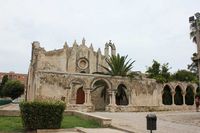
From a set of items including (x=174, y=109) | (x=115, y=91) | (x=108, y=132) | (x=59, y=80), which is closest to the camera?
(x=108, y=132)

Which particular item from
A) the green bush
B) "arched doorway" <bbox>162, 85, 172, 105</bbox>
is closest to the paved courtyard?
the green bush

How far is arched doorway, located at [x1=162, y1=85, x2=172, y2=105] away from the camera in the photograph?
30.3m

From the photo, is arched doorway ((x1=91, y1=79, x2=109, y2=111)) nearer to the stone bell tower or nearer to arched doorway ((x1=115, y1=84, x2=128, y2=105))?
arched doorway ((x1=115, y1=84, x2=128, y2=105))

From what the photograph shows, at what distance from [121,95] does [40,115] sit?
18272mm

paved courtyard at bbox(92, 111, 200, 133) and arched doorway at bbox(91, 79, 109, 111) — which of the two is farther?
arched doorway at bbox(91, 79, 109, 111)

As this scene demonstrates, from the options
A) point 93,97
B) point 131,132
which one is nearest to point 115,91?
point 93,97

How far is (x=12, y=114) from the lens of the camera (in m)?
15.2

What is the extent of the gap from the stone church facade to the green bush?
12864mm

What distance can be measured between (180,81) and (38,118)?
80.4 feet

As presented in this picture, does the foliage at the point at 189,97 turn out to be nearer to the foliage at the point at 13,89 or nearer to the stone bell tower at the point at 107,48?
the stone bell tower at the point at 107,48

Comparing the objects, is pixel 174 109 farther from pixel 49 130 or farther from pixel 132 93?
pixel 49 130

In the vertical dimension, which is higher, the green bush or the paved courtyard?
the green bush

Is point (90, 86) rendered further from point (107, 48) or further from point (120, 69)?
point (107, 48)

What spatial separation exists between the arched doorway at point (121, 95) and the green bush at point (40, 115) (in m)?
17.1
